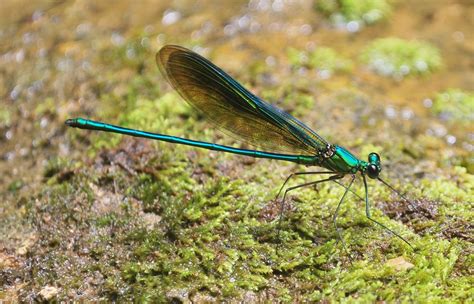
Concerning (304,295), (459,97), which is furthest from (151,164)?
(459,97)

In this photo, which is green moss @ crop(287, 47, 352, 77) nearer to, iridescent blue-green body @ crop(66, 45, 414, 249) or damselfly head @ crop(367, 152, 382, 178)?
iridescent blue-green body @ crop(66, 45, 414, 249)

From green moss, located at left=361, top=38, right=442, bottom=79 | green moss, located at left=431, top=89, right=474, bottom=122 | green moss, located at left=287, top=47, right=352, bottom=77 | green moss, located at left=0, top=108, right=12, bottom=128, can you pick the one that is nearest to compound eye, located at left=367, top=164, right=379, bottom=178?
green moss, located at left=431, top=89, right=474, bottom=122

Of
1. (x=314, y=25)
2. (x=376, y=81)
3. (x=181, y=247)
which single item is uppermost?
(x=314, y=25)

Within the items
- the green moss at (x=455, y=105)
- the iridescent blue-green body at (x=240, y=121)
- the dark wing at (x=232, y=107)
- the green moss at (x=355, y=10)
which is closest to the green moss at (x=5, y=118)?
the iridescent blue-green body at (x=240, y=121)

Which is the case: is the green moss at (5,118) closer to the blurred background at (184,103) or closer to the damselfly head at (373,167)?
the blurred background at (184,103)

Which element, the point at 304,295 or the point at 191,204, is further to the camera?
the point at 191,204

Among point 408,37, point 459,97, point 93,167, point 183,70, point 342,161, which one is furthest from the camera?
point 408,37

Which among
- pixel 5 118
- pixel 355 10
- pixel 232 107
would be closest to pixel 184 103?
pixel 232 107

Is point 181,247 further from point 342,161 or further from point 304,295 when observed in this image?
point 342,161
